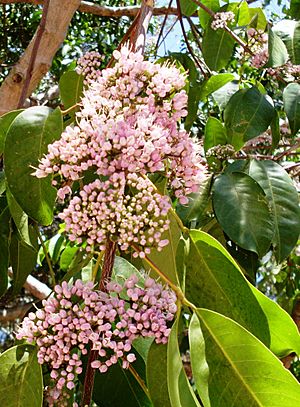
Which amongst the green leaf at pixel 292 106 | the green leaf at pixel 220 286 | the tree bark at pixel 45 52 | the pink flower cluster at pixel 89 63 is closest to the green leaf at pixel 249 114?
the green leaf at pixel 292 106

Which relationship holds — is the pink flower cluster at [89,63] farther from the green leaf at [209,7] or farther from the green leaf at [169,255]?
the green leaf at [209,7]

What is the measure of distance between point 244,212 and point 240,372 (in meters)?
0.33

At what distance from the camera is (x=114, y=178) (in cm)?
67

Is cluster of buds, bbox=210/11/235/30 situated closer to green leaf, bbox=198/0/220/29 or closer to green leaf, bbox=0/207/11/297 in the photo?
green leaf, bbox=198/0/220/29

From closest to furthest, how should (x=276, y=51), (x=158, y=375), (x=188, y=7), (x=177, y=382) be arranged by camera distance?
1. (x=177, y=382)
2. (x=158, y=375)
3. (x=276, y=51)
4. (x=188, y=7)

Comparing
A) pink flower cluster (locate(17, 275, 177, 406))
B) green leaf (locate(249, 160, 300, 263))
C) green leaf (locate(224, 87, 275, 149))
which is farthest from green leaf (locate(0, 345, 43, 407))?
green leaf (locate(224, 87, 275, 149))

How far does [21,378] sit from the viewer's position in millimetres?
731

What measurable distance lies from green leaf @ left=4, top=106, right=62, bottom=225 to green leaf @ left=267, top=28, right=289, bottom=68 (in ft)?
1.75

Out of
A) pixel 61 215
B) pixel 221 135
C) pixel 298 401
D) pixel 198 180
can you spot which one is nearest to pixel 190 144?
pixel 198 180

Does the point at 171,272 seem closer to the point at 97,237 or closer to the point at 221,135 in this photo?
the point at 97,237

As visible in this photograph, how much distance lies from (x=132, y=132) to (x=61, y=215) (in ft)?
0.33

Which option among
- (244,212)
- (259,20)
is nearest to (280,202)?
(244,212)

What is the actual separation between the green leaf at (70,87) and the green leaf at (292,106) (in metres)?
0.34

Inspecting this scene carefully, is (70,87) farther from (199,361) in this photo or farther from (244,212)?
(199,361)
